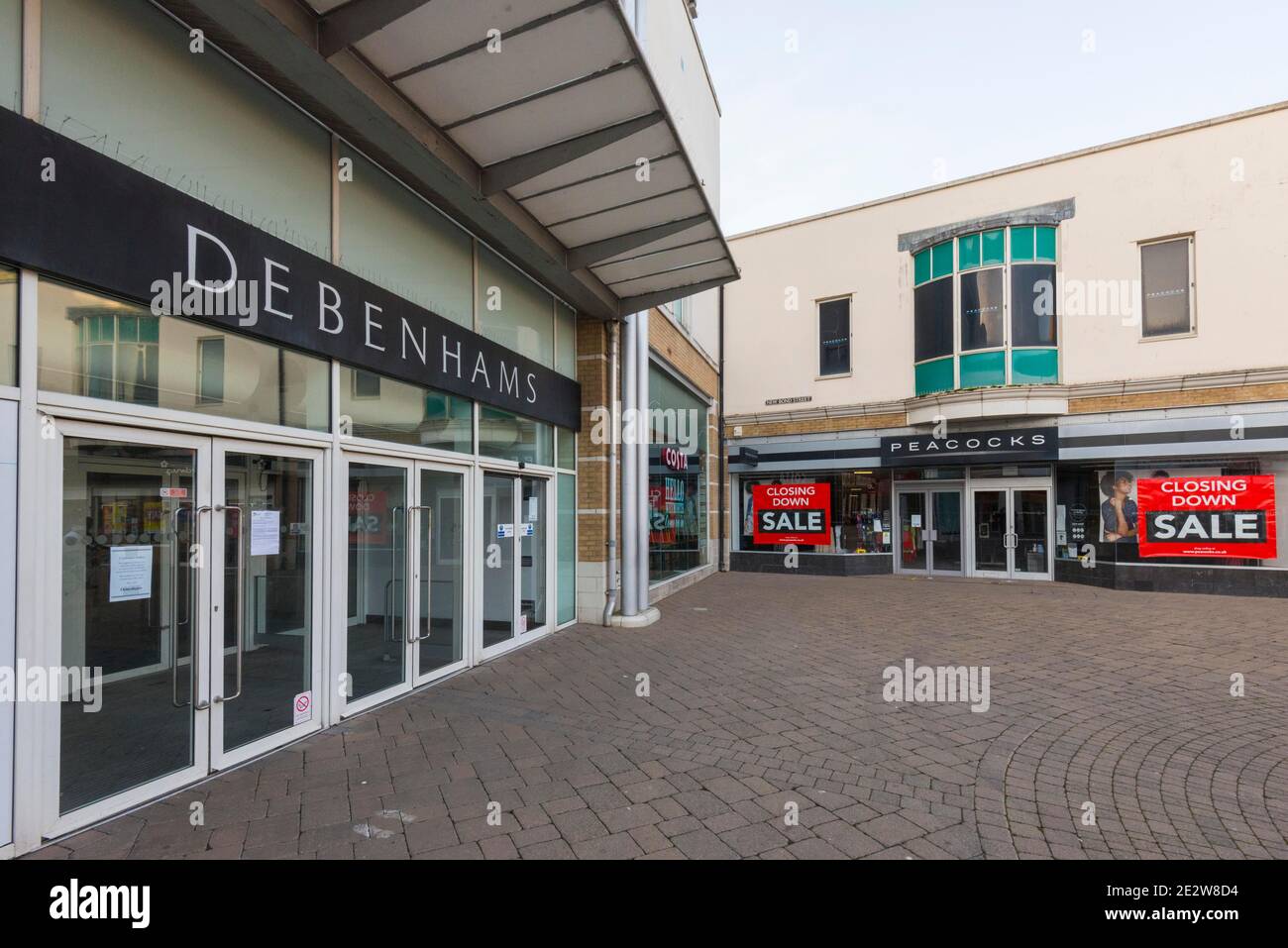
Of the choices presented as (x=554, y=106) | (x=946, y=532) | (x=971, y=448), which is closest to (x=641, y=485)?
(x=554, y=106)

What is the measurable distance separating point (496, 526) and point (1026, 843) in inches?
223

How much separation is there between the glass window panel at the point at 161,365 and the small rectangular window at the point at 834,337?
14086mm

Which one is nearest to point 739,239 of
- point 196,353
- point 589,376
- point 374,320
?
point 589,376

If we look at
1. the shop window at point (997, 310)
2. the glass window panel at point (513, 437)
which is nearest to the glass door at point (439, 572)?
the glass window panel at point (513, 437)

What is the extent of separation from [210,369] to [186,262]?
2.09ft

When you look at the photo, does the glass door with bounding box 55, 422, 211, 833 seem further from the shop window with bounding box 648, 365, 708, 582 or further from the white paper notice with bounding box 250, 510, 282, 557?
the shop window with bounding box 648, 365, 708, 582

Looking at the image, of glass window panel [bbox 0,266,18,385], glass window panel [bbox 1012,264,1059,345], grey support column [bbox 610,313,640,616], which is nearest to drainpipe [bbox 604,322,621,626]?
grey support column [bbox 610,313,640,616]

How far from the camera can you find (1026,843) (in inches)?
133

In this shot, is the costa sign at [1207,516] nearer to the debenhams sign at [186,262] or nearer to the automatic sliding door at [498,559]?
the automatic sliding door at [498,559]

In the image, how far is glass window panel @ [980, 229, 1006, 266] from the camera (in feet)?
48.4

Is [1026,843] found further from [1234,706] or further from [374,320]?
[374,320]

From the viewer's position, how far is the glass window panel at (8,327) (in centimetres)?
317

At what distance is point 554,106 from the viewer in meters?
5.30

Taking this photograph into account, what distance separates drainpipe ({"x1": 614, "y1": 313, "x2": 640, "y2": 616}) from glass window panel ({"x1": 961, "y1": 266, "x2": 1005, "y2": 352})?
881 cm
